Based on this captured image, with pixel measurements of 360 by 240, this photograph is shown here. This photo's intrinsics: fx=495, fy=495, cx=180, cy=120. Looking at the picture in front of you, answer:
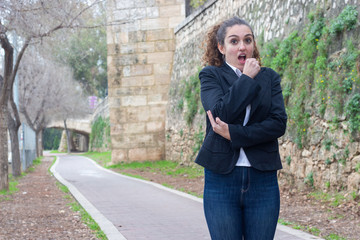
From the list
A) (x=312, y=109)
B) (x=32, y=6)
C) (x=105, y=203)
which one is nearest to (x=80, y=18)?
(x=32, y=6)

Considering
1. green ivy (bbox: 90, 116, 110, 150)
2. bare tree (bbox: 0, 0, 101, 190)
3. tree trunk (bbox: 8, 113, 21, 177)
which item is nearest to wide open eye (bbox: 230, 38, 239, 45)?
bare tree (bbox: 0, 0, 101, 190)

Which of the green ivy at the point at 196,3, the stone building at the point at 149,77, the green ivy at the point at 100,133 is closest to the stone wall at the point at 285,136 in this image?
the stone building at the point at 149,77

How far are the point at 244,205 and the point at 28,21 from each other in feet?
25.7

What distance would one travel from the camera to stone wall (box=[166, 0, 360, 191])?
6988mm

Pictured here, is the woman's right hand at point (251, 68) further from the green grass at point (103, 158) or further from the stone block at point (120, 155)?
the green grass at point (103, 158)

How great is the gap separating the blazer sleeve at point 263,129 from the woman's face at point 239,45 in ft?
0.74

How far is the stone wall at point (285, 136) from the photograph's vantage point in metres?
6.99

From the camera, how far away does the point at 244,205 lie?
7.44ft

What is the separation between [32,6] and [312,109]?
5190mm

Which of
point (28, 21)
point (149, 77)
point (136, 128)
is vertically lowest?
point (136, 128)

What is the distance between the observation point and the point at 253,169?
227cm

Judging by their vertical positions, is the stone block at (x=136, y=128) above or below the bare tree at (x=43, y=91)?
below

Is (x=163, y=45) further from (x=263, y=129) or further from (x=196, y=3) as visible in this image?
(x=263, y=129)

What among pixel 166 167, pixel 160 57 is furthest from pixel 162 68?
pixel 166 167
